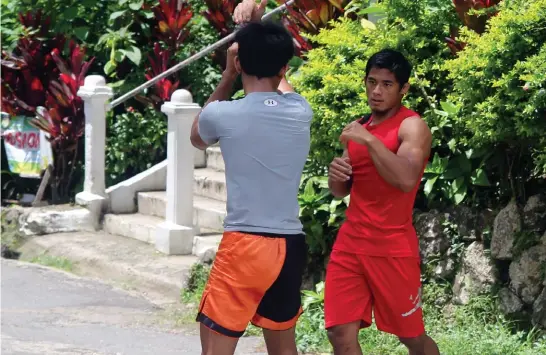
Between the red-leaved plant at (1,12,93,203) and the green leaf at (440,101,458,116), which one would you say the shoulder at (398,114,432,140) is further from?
the red-leaved plant at (1,12,93,203)

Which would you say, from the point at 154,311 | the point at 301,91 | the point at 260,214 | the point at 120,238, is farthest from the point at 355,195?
the point at 120,238

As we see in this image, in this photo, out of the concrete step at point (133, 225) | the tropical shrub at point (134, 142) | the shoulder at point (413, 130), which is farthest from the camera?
the tropical shrub at point (134, 142)

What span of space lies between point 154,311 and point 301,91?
2.02 meters

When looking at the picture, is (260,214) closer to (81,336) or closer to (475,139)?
(475,139)

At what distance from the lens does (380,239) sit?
5203mm

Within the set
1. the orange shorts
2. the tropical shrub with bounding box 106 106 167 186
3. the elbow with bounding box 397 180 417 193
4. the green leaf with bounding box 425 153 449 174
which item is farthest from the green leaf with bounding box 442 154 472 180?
the tropical shrub with bounding box 106 106 167 186

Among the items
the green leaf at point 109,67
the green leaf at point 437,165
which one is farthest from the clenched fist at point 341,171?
the green leaf at point 109,67

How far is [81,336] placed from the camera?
24.5 feet

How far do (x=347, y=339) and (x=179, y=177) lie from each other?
14.9 ft

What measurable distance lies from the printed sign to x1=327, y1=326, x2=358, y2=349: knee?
704 cm

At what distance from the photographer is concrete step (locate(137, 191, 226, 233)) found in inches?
386

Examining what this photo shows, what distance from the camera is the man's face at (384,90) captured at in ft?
17.2

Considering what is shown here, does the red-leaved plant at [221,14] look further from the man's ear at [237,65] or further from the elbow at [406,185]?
the man's ear at [237,65]

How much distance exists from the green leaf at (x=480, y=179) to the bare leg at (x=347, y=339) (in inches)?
76.6
